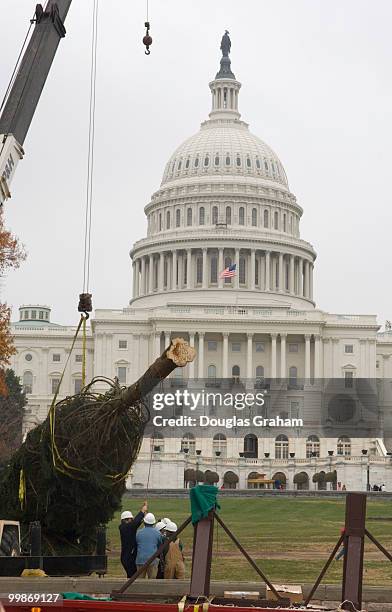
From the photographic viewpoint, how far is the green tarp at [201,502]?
1711 centimetres

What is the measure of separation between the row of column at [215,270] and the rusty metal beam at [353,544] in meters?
147

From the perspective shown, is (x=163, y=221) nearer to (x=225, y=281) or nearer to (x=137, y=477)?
(x=225, y=281)

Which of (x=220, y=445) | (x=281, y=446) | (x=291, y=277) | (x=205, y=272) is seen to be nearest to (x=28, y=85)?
(x=220, y=445)

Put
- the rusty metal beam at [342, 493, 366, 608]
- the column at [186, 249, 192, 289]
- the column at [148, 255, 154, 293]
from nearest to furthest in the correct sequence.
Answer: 1. the rusty metal beam at [342, 493, 366, 608]
2. the column at [186, 249, 192, 289]
3. the column at [148, 255, 154, 293]

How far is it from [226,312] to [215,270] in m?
13.3

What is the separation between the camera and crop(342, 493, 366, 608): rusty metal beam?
16594mm

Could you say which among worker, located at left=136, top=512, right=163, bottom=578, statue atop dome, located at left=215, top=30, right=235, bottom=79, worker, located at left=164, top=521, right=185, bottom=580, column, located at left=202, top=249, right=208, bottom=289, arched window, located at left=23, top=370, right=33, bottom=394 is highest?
statue atop dome, located at left=215, top=30, right=235, bottom=79

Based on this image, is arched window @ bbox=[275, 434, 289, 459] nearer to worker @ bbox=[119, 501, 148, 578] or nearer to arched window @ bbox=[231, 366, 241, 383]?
arched window @ bbox=[231, 366, 241, 383]

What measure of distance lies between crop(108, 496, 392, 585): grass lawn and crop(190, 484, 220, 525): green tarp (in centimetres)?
1053

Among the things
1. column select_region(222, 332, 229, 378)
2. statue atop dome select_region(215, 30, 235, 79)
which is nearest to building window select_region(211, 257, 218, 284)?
column select_region(222, 332, 229, 378)

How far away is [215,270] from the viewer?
167 meters

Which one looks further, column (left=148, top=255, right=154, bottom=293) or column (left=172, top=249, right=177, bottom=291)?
column (left=148, top=255, right=154, bottom=293)

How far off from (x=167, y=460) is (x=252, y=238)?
58.1 meters

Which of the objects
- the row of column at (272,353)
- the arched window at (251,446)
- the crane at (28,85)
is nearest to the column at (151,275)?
the row of column at (272,353)
